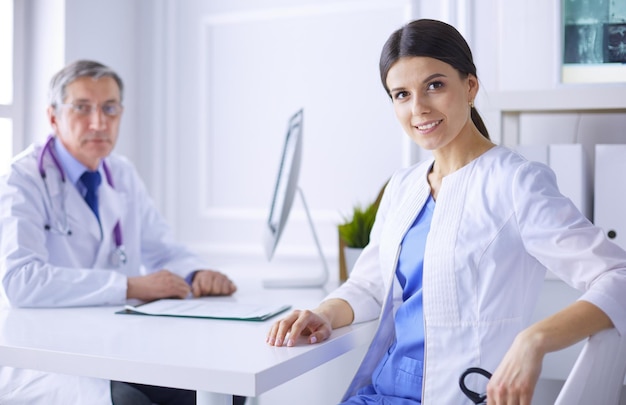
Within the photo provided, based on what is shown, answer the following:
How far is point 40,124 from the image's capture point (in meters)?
2.38

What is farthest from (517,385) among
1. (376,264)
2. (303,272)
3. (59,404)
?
(303,272)

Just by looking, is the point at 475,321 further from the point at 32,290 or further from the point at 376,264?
the point at 32,290

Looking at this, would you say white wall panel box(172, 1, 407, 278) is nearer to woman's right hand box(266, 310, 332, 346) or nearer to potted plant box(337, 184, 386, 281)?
potted plant box(337, 184, 386, 281)

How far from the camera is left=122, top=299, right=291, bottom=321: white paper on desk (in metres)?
1.50

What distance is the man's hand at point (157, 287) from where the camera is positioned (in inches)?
67.4

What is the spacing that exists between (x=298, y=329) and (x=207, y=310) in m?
0.38

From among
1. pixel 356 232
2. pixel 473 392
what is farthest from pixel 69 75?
pixel 473 392

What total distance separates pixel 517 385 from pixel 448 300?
0.25 m

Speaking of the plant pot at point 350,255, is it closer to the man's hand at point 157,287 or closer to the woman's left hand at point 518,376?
the man's hand at point 157,287

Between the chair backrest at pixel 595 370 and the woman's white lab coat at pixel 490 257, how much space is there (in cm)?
9

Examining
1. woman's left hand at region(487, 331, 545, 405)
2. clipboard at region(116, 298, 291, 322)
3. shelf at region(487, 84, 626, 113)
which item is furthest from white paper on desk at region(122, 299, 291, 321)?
shelf at region(487, 84, 626, 113)

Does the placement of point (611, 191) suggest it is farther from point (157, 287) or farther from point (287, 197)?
point (157, 287)

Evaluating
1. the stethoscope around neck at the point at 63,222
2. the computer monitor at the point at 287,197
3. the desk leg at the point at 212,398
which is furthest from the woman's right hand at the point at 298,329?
the stethoscope around neck at the point at 63,222

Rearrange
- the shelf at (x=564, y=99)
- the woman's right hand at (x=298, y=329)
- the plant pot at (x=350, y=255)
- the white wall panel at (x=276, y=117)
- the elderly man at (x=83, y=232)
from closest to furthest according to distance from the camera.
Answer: the woman's right hand at (x=298, y=329), the elderly man at (x=83, y=232), the shelf at (x=564, y=99), the plant pot at (x=350, y=255), the white wall panel at (x=276, y=117)
